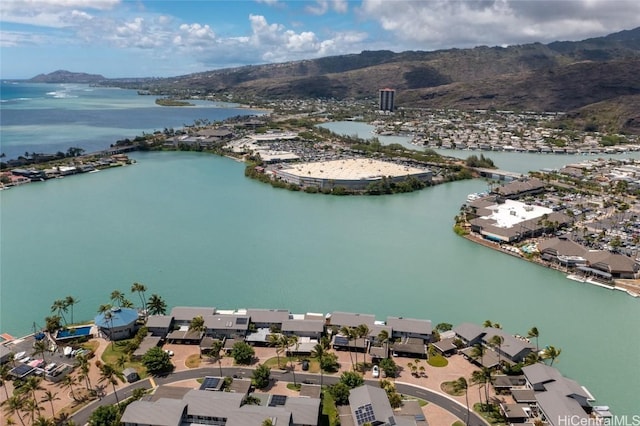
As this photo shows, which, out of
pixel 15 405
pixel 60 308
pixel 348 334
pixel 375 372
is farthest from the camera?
pixel 60 308

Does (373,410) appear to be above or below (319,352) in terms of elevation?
below

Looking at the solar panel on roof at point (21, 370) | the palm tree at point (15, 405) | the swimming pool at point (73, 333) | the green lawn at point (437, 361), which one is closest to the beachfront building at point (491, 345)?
the green lawn at point (437, 361)

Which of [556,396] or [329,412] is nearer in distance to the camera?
[556,396]

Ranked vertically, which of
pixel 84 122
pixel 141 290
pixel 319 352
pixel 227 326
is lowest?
pixel 227 326

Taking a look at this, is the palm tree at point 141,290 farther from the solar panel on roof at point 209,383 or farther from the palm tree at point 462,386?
the palm tree at point 462,386

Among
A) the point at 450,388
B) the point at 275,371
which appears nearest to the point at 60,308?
the point at 275,371

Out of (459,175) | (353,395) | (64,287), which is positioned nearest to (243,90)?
(459,175)

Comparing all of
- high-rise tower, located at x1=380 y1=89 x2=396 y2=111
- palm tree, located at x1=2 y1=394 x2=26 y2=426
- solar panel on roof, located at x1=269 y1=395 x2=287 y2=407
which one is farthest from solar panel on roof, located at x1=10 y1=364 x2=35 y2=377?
high-rise tower, located at x1=380 y1=89 x2=396 y2=111

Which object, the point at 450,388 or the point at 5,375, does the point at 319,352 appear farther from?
the point at 5,375

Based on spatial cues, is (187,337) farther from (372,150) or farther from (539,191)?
(372,150)
